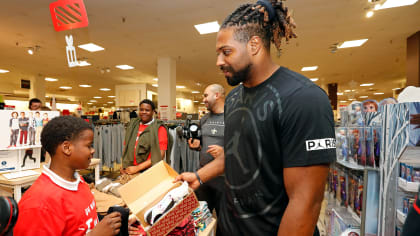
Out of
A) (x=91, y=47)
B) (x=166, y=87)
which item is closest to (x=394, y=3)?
(x=166, y=87)

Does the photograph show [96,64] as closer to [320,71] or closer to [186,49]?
[186,49]

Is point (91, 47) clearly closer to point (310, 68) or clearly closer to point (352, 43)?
point (352, 43)

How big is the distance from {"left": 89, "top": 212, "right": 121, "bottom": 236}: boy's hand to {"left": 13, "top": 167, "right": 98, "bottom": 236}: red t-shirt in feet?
0.38

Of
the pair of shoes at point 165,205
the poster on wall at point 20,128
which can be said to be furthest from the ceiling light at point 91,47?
the pair of shoes at point 165,205

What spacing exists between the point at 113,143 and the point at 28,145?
3.34 m

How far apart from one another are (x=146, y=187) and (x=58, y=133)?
0.57m

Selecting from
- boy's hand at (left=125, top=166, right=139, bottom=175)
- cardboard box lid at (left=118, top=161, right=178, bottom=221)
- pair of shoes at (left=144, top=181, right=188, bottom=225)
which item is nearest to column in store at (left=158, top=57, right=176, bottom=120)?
boy's hand at (left=125, top=166, right=139, bottom=175)

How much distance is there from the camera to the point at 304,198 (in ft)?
2.41

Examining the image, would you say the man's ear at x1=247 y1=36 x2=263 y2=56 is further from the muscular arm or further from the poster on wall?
the poster on wall

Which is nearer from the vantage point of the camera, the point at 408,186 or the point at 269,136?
the point at 269,136

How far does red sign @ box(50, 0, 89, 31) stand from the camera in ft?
5.82

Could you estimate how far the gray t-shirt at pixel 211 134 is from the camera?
243 centimetres

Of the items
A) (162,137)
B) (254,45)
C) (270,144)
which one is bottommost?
(162,137)

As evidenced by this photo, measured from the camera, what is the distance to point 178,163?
4.48 metres
